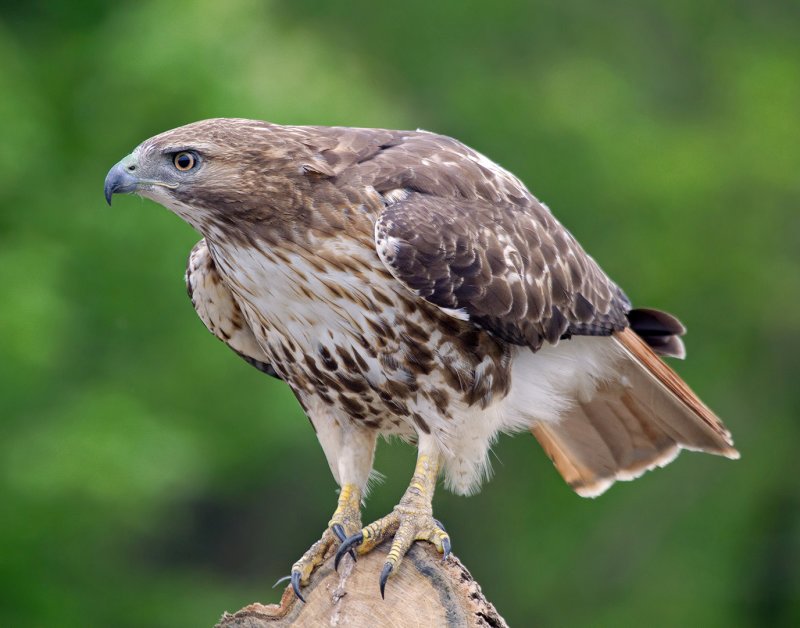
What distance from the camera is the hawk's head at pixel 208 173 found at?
5141 millimetres

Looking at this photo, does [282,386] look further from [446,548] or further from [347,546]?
[446,548]

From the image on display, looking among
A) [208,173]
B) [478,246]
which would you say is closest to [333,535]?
[478,246]

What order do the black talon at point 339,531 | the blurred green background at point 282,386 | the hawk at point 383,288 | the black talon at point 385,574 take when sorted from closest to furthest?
the black talon at point 385,574 → the hawk at point 383,288 → the black talon at point 339,531 → the blurred green background at point 282,386

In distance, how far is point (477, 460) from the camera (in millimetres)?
5629

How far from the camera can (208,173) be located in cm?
520

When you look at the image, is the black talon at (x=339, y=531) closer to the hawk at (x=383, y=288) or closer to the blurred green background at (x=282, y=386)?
the hawk at (x=383, y=288)

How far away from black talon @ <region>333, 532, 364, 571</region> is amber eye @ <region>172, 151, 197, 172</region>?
53.7 inches

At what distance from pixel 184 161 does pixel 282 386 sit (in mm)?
5672

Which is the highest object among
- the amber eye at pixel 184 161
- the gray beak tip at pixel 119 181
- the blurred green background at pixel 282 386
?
the amber eye at pixel 184 161

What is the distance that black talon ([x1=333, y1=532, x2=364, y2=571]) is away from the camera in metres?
5.16

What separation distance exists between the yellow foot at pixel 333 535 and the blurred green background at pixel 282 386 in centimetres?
453

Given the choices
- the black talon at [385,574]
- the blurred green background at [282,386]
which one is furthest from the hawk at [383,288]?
the blurred green background at [282,386]

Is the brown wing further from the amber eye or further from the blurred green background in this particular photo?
the blurred green background

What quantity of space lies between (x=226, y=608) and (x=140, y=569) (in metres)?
1.11
